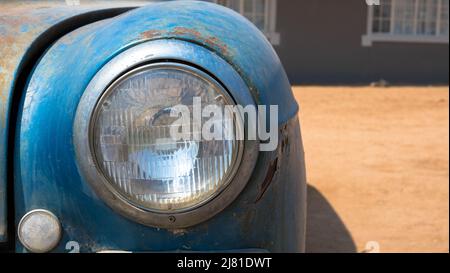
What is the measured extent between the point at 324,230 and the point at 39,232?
3307mm

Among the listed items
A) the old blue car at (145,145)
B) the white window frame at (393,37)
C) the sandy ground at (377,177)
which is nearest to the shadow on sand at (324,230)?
the sandy ground at (377,177)

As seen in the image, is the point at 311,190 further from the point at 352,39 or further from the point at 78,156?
the point at 352,39

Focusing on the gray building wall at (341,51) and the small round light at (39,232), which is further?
the gray building wall at (341,51)

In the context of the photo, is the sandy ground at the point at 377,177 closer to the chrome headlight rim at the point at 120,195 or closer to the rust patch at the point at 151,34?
the chrome headlight rim at the point at 120,195

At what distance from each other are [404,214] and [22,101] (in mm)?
3976

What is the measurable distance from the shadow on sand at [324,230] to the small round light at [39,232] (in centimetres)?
283

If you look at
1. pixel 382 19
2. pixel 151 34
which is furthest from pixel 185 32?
pixel 382 19

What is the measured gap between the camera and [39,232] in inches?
67.9

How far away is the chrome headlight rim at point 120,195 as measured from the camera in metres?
1.67

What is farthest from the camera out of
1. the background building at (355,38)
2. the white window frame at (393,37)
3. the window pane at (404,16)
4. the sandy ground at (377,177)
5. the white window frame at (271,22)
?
the window pane at (404,16)

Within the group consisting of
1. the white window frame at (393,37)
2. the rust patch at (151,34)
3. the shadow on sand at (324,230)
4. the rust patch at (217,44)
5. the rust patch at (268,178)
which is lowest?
the shadow on sand at (324,230)

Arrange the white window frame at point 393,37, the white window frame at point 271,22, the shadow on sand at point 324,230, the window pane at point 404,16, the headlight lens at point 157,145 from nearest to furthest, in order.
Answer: the headlight lens at point 157,145 < the shadow on sand at point 324,230 < the white window frame at point 271,22 < the white window frame at point 393,37 < the window pane at point 404,16

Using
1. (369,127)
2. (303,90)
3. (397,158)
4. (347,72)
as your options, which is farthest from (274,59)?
(347,72)

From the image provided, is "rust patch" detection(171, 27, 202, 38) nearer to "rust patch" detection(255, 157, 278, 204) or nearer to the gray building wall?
"rust patch" detection(255, 157, 278, 204)
